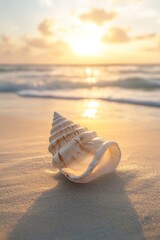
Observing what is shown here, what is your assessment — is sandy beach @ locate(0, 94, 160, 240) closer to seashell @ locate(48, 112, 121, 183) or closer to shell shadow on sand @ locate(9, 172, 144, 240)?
shell shadow on sand @ locate(9, 172, 144, 240)

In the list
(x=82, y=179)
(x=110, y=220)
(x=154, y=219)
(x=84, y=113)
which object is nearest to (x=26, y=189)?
(x=82, y=179)

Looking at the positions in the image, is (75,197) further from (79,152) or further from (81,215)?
(79,152)

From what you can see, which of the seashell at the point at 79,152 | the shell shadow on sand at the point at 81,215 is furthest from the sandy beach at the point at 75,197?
the seashell at the point at 79,152

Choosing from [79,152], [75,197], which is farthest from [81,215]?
[79,152]

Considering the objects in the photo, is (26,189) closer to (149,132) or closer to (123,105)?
(149,132)

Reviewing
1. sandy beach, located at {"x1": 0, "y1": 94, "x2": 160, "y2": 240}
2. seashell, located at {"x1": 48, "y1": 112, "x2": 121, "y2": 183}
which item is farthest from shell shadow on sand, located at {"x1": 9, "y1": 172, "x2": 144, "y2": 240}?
seashell, located at {"x1": 48, "y1": 112, "x2": 121, "y2": 183}
